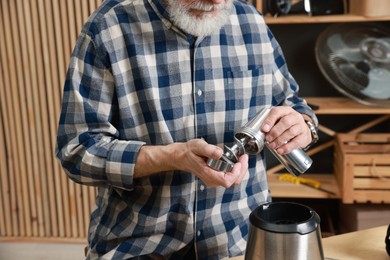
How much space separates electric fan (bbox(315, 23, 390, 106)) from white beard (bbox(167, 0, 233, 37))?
1170 mm

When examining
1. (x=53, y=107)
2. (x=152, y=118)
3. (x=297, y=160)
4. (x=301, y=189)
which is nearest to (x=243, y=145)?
(x=297, y=160)

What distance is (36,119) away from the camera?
257 centimetres

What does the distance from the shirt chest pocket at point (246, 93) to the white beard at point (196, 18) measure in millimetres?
152

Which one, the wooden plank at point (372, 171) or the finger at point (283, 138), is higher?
the finger at point (283, 138)

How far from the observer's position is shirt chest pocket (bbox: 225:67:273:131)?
1.39m

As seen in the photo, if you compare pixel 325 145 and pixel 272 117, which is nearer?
pixel 272 117

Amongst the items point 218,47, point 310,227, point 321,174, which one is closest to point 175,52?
point 218,47

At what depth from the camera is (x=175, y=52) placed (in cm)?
133

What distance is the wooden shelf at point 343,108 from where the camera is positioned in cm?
224

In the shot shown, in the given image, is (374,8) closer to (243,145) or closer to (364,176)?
(364,176)

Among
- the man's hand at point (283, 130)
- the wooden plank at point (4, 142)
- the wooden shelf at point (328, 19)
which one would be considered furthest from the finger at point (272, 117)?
the wooden plank at point (4, 142)

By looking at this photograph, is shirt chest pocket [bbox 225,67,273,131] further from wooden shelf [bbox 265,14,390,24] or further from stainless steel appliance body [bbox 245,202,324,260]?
wooden shelf [bbox 265,14,390,24]

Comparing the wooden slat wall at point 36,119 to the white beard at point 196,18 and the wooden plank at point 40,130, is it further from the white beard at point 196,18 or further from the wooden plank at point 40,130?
the white beard at point 196,18

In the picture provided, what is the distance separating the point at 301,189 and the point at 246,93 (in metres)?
1.09
